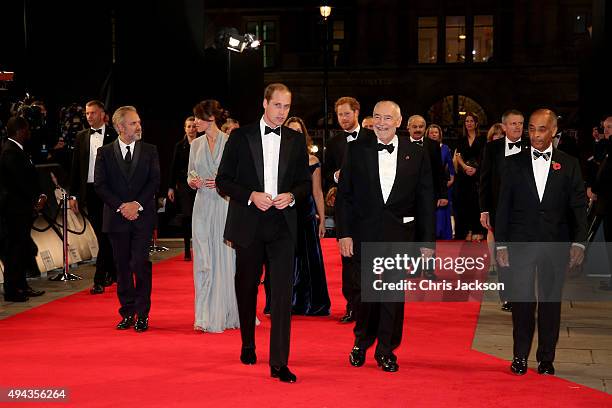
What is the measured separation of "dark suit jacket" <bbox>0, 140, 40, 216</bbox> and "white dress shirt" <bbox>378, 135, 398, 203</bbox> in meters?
4.96

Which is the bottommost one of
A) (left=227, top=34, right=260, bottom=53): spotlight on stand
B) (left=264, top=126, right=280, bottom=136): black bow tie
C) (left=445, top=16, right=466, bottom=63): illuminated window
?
(left=264, top=126, right=280, bottom=136): black bow tie

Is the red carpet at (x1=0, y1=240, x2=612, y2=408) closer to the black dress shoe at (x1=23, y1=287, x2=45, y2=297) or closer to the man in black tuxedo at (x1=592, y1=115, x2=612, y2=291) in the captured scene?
the black dress shoe at (x1=23, y1=287, x2=45, y2=297)

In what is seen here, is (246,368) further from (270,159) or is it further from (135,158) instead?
(135,158)

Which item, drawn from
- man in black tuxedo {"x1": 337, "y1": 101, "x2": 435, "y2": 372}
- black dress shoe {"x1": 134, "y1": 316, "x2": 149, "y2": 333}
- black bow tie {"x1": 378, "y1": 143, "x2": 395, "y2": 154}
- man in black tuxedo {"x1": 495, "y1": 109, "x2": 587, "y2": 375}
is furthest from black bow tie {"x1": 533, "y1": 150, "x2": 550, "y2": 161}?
black dress shoe {"x1": 134, "y1": 316, "x2": 149, "y2": 333}

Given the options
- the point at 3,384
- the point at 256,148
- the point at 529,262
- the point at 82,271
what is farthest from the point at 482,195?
the point at 82,271

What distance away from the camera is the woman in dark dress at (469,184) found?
12.4 m

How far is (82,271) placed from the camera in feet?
43.1

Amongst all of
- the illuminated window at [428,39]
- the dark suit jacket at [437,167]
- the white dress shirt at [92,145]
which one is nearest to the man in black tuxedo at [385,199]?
the dark suit jacket at [437,167]

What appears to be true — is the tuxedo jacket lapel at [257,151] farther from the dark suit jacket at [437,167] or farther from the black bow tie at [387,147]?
the dark suit jacket at [437,167]

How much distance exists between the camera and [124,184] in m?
8.87

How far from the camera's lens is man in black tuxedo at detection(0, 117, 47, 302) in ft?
34.6

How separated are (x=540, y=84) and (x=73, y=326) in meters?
38.9

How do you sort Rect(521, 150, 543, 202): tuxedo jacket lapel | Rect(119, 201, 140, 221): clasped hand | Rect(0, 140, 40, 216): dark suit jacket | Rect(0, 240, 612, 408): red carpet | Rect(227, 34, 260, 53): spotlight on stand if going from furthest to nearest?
Rect(227, 34, 260, 53): spotlight on stand, Rect(0, 140, 40, 216): dark suit jacket, Rect(119, 201, 140, 221): clasped hand, Rect(521, 150, 543, 202): tuxedo jacket lapel, Rect(0, 240, 612, 408): red carpet

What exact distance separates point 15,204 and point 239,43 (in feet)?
30.9
